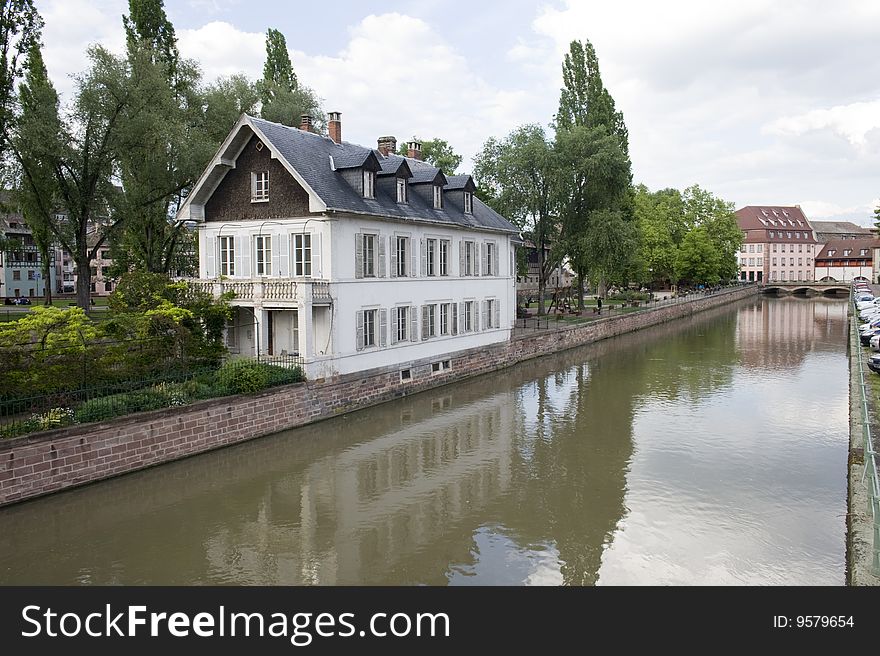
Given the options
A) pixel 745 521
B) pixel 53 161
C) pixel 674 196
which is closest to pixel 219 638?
pixel 745 521

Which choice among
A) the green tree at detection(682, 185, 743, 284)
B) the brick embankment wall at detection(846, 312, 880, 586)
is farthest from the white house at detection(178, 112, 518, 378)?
the green tree at detection(682, 185, 743, 284)

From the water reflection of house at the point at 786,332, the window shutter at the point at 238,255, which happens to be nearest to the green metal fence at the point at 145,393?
the window shutter at the point at 238,255

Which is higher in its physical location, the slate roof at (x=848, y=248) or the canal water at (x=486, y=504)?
the slate roof at (x=848, y=248)

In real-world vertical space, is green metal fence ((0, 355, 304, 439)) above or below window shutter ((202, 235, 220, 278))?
below

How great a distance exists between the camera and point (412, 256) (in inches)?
1179

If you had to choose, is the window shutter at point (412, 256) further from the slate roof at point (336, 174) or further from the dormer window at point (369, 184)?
the dormer window at point (369, 184)

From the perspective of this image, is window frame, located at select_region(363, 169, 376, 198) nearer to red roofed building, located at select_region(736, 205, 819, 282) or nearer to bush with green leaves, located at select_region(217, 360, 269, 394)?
bush with green leaves, located at select_region(217, 360, 269, 394)

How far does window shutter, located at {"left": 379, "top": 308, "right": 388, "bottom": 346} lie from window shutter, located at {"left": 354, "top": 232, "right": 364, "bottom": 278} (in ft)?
6.56

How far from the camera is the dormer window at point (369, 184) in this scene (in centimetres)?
2770

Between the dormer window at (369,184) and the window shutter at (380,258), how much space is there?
1688 mm

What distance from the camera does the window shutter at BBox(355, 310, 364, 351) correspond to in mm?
26766

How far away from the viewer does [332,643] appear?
9.93 meters

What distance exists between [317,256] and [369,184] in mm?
4191

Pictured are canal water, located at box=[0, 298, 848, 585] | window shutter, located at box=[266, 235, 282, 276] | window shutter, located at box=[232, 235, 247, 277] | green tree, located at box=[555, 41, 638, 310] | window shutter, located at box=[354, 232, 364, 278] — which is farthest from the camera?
green tree, located at box=[555, 41, 638, 310]
